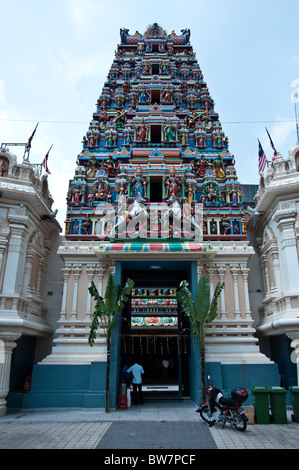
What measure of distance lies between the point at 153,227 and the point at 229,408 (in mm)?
8366

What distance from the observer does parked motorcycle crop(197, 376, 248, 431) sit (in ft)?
30.1

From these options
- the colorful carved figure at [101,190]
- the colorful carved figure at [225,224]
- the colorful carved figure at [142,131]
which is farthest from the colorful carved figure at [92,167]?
the colorful carved figure at [225,224]

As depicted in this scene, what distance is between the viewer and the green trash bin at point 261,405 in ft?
32.9

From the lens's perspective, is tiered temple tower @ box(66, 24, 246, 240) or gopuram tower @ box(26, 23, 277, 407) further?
tiered temple tower @ box(66, 24, 246, 240)

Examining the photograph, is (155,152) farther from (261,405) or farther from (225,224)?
(261,405)

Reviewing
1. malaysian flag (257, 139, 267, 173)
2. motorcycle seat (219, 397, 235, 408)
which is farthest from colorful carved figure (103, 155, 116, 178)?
motorcycle seat (219, 397, 235, 408)

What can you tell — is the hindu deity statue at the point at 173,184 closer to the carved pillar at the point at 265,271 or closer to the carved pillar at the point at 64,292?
the carved pillar at the point at 265,271

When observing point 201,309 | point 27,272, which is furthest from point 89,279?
point 201,309

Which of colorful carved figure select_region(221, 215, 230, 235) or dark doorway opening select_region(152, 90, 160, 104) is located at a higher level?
dark doorway opening select_region(152, 90, 160, 104)

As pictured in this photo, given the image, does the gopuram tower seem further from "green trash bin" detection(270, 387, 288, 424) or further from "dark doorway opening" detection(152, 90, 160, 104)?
"green trash bin" detection(270, 387, 288, 424)

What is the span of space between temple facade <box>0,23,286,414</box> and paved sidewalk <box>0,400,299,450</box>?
141 cm

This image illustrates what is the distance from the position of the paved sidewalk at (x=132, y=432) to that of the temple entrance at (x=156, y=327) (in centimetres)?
433

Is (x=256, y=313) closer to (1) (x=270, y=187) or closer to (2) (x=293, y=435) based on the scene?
(1) (x=270, y=187)

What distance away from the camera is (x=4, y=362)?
479 inches
